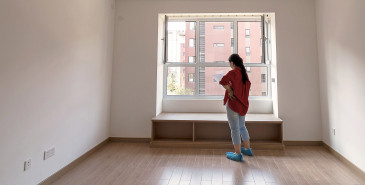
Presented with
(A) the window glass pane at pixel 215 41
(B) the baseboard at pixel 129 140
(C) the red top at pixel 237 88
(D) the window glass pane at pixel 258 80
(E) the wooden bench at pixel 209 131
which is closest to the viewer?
(C) the red top at pixel 237 88

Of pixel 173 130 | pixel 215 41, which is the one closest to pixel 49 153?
pixel 173 130

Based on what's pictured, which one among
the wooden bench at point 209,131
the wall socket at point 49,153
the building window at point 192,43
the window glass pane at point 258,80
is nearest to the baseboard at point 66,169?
the wall socket at point 49,153

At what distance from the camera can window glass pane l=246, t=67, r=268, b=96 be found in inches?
155

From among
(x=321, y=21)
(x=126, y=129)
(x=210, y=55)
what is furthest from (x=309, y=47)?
(x=126, y=129)

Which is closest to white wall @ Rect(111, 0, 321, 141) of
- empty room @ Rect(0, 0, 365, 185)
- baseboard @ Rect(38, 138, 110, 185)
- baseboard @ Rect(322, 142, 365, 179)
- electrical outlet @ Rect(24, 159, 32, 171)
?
empty room @ Rect(0, 0, 365, 185)

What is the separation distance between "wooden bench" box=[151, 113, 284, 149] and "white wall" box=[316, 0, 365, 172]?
0.74 metres

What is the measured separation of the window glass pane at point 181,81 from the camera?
4.08 metres

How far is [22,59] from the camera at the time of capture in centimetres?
173

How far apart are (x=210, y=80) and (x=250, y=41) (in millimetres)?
1106

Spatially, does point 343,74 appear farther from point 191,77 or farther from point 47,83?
point 47,83

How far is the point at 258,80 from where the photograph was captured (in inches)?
156

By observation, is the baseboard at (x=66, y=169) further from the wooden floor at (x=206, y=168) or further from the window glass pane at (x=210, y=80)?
the window glass pane at (x=210, y=80)

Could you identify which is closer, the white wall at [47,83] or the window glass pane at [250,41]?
the white wall at [47,83]

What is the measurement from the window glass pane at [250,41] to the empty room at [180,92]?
20 millimetres
